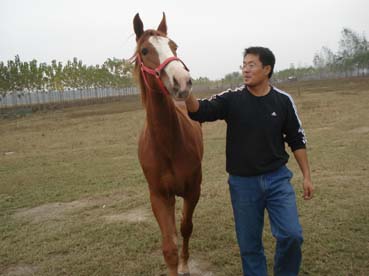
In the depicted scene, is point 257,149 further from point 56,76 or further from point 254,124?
point 56,76

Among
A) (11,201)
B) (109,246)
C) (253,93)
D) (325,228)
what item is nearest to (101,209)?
(109,246)

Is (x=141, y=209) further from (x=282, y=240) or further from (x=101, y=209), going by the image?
(x=282, y=240)

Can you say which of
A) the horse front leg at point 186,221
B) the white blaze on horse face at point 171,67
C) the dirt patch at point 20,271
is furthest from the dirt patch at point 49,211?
the white blaze on horse face at point 171,67

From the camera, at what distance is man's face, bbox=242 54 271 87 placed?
2.95m

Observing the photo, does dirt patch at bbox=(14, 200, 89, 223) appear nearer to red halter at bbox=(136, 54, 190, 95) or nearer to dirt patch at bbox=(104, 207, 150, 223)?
dirt patch at bbox=(104, 207, 150, 223)

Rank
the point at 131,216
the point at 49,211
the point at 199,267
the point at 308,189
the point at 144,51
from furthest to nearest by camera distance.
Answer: the point at 49,211 → the point at 131,216 → the point at 199,267 → the point at 308,189 → the point at 144,51

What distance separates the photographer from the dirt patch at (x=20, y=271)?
4250mm

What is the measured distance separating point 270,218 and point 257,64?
1185 mm

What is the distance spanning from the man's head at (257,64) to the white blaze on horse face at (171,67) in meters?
0.63

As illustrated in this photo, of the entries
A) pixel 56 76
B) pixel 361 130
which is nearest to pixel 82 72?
pixel 56 76

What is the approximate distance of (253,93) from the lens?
10.1 feet

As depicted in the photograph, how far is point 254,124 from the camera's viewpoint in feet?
9.81

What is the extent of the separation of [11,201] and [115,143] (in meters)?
7.01

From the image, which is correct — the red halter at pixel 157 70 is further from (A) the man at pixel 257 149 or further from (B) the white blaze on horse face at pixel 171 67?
(A) the man at pixel 257 149
